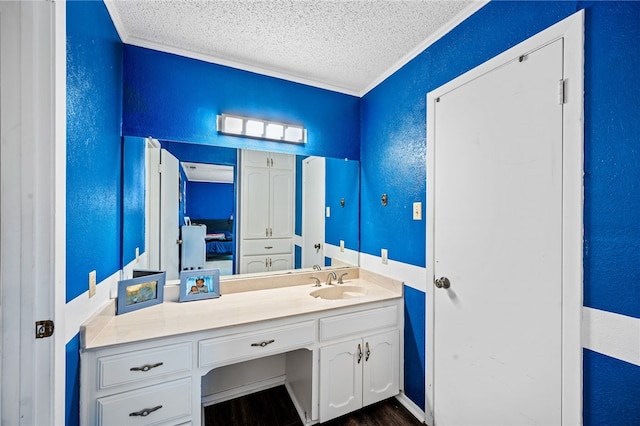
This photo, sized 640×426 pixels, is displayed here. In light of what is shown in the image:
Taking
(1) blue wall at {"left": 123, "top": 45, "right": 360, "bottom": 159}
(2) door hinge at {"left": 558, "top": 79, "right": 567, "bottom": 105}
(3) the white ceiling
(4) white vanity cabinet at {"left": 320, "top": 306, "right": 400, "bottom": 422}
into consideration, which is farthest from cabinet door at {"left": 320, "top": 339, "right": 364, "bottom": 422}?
(3) the white ceiling

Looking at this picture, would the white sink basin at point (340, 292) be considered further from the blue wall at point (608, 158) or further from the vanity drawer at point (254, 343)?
the blue wall at point (608, 158)

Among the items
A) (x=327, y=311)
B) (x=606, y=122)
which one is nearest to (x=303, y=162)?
(x=327, y=311)

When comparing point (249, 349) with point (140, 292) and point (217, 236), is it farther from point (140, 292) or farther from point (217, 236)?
point (217, 236)

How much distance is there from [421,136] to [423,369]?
1499 mm

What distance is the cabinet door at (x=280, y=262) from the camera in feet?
7.06

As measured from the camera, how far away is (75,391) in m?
1.10

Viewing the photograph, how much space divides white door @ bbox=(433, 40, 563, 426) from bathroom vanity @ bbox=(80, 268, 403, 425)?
41 centimetres

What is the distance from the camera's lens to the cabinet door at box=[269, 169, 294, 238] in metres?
2.16

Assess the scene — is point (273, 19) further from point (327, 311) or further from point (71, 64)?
point (327, 311)

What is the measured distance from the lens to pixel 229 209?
2.06m

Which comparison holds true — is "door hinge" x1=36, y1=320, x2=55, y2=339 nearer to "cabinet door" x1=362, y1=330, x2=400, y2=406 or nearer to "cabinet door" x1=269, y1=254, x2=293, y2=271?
"cabinet door" x1=269, y1=254, x2=293, y2=271

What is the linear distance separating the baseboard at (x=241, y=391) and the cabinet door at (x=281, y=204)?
110 centimetres

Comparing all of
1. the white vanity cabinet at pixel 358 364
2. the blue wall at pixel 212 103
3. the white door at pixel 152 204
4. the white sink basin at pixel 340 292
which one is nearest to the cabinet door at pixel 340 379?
the white vanity cabinet at pixel 358 364

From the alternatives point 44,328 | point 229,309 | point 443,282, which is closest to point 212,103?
point 229,309
